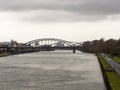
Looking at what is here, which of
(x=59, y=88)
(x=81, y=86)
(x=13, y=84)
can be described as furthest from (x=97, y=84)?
(x=13, y=84)

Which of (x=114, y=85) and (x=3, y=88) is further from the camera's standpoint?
(x=3, y=88)

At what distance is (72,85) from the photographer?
118ft

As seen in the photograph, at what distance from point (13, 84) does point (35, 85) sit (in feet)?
7.56

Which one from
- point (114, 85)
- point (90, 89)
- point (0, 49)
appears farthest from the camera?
point (0, 49)

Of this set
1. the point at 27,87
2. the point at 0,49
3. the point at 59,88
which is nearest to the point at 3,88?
the point at 27,87

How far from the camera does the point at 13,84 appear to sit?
121 ft

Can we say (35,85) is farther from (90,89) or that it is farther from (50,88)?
(90,89)

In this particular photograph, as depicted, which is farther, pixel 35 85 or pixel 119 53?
pixel 119 53

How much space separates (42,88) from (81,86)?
384 cm

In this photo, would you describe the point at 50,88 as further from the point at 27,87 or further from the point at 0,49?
the point at 0,49

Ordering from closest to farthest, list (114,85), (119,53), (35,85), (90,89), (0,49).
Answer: (114,85) < (90,89) < (35,85) < (119,53) < (0,49)

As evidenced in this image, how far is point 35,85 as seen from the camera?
35.9m

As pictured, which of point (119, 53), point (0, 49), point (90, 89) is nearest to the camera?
point (90, 89)

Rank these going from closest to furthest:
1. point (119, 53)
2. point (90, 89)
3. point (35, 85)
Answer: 1. point (90, 89)
2. point (35, 85)
3. point (119, 53)
